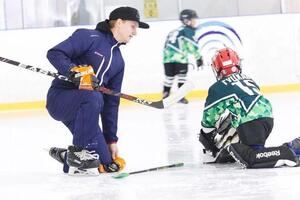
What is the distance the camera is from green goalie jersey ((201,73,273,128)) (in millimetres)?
3279

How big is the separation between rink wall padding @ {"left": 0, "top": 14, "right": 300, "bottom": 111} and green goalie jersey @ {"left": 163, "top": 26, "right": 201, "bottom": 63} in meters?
0.26

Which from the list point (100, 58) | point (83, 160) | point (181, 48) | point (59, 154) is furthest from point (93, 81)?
point (181, 48)

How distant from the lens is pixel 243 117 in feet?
10.8

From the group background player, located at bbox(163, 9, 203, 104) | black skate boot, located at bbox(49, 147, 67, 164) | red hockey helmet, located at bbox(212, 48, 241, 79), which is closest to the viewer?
red hockey helmet, located at bbox(212, 48, 241, 79)

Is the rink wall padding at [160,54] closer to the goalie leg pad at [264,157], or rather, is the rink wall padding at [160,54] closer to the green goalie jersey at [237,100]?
the green goalie jersey at [237,100]

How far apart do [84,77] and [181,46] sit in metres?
5.65

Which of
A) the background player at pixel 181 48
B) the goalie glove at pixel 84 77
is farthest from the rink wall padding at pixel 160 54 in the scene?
the goalie glove at pixel 84 77

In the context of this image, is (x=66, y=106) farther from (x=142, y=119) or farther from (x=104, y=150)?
(x=142, y=119)

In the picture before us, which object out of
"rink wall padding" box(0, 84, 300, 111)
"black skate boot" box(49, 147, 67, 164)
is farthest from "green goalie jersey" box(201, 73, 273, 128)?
"rink wall padding" box(0, 84, 300, 111)

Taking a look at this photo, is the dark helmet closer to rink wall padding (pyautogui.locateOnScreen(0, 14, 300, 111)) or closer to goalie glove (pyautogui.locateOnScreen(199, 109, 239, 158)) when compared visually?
rink wall padding (pyautogui.locateOnScreen(0, 14, 300, 111))

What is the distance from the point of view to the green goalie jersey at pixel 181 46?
861 cm

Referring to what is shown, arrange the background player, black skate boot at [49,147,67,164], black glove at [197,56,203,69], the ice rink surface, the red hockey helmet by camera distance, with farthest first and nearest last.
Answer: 1. the background player
2. black glove at [197,56,203,69]
3. black skate boot at [49,147,67,164]
4. the red hockey helmet
5. the ice rink surface

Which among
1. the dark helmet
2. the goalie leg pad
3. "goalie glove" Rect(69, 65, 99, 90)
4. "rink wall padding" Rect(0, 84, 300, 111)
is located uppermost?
the dark helmet

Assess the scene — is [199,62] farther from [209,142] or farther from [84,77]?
[84,77]
